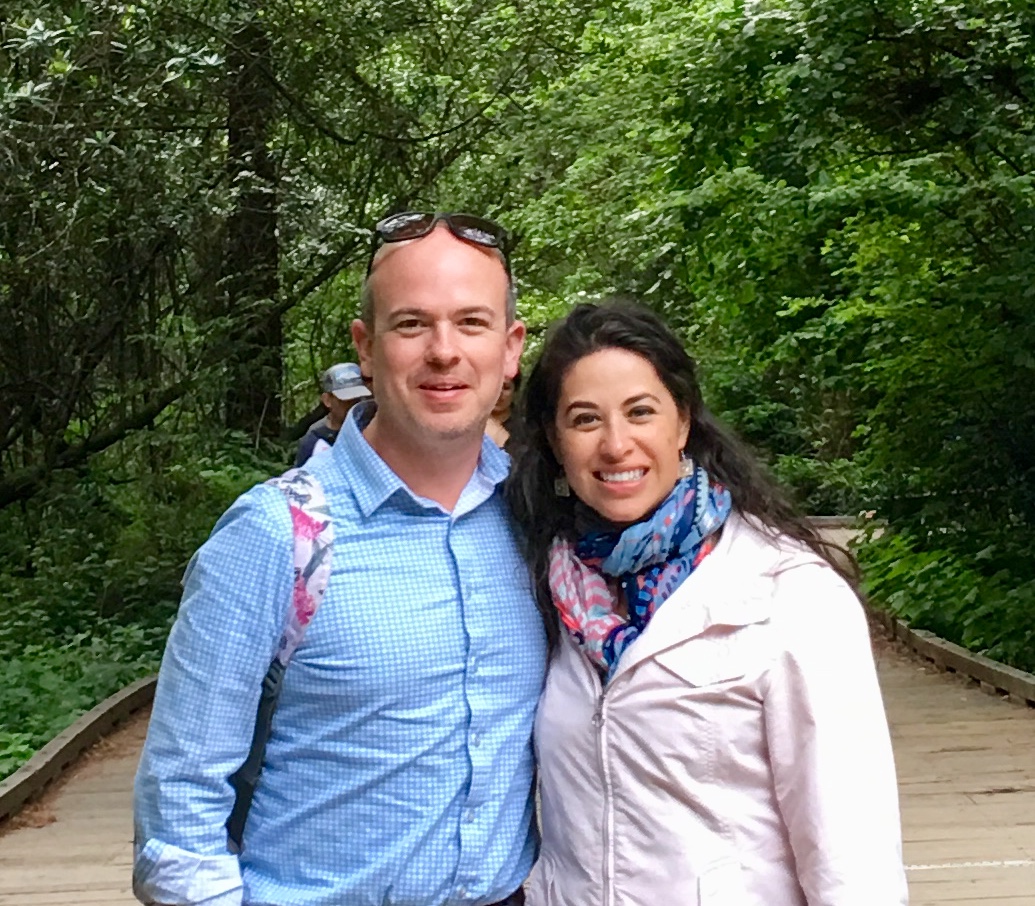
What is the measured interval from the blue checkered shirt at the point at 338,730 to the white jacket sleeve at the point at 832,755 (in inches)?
15.4

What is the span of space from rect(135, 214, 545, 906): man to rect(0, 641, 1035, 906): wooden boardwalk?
316 centimetres

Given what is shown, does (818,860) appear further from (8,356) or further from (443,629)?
(8,356)

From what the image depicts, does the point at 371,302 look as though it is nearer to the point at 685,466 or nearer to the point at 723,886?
the point at 685,466

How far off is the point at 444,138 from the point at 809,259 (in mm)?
3177

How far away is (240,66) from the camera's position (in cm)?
998

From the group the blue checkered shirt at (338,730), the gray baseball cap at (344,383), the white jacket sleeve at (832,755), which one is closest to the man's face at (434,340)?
the blue checkered shirt at (338,730)

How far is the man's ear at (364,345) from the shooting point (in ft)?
6.50

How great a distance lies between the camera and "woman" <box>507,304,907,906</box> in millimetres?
1861

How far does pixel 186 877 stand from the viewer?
176cm

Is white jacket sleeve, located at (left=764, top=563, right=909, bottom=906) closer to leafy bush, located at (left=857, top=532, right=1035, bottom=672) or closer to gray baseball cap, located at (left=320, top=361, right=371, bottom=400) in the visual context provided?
gray baseball cap, located at (left=320, top=361, right=371, bottom=400)

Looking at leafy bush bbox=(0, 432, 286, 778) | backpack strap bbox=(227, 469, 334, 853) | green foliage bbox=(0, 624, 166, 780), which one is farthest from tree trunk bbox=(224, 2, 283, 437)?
backpack strap bbox=(227, 469, 334, 853)

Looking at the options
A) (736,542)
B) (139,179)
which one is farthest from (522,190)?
(736,542)

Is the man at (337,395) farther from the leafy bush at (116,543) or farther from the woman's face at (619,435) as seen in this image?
the leafy bush at (116,543)

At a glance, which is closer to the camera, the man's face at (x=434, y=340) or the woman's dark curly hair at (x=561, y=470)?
the man's face at (x=434, y=340)
